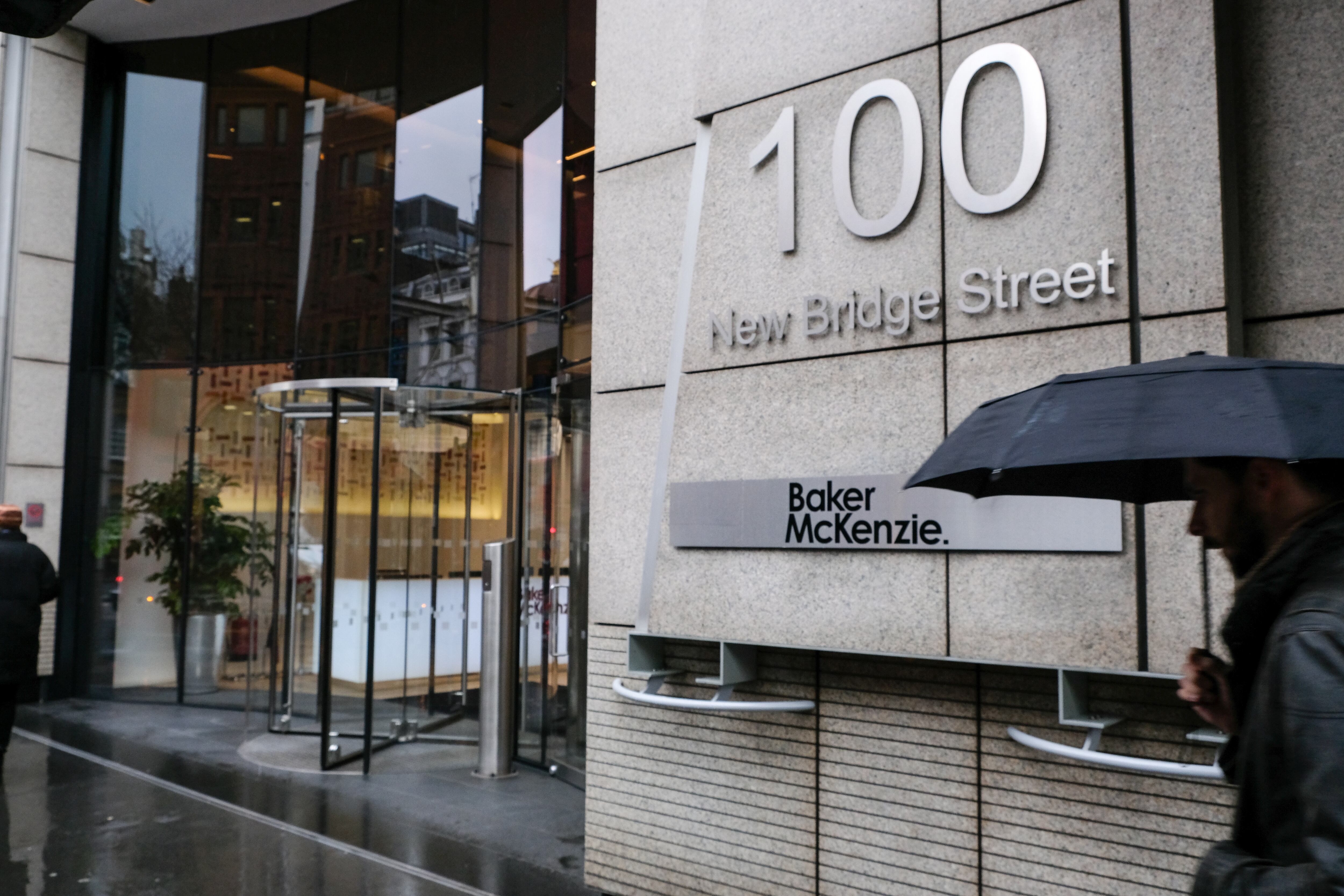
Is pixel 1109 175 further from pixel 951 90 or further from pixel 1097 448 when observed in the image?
pixel 1097 448

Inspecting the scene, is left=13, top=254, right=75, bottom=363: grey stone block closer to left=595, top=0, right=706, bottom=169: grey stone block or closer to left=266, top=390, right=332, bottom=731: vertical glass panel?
left=266, top=390, right=332, bottom=731: vertical glass panel

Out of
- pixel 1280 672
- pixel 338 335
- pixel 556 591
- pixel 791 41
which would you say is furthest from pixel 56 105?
pixel 1280 672

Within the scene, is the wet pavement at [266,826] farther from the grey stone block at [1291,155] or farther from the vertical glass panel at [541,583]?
the grey stone block at [1291,155]

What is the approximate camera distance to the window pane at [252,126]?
10891 millimetres

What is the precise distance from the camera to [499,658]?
7562 millimetres

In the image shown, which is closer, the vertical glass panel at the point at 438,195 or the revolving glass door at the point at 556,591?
the revolving glass door at the point at 556,591

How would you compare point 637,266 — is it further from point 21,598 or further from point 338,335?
point 338,335

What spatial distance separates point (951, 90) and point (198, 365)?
30.6ft

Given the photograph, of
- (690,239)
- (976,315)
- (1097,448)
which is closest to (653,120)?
(690,239)

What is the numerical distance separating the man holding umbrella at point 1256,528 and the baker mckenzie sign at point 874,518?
1.29 metres

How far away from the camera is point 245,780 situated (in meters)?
7.28

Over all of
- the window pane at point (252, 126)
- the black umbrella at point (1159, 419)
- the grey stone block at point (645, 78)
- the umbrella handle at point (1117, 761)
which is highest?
the window pane at point (252, 126)

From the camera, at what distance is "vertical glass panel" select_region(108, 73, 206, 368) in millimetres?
11039

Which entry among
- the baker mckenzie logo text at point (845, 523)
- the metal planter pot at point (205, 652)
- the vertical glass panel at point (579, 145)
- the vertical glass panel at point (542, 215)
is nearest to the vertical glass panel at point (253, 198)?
the metal planter pot at point (205, 652)
